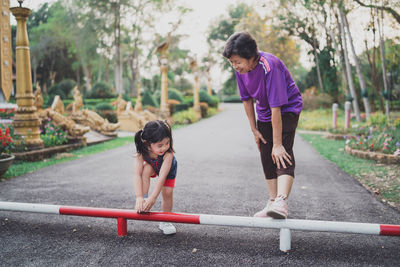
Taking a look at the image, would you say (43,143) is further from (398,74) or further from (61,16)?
(61,16)

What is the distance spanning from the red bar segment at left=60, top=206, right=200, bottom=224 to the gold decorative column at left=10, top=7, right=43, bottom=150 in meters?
5.22

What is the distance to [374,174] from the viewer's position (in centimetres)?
498

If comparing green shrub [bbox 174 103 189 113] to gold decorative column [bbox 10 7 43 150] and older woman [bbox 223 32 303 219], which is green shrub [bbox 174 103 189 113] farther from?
older woman [bbox 223 32 303 219]

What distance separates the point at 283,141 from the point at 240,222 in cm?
73

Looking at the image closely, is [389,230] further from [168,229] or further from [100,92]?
[100,92]

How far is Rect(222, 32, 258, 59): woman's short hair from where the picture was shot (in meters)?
2.23

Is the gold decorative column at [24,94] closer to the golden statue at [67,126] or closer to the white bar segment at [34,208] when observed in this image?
the golden statue at [67,126]

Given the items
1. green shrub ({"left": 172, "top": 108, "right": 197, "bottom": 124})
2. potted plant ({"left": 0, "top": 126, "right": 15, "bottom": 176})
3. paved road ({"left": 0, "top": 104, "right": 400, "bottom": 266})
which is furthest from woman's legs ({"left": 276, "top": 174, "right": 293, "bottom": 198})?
green shrub ({"left": 172, "top": 108, "right": 197, "bottom": 124})

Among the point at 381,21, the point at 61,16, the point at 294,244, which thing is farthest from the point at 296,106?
the point at 61,16

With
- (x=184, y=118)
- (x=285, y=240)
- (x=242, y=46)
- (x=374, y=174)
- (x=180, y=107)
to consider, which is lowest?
(x=374, y=174)

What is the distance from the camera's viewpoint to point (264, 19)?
2208 centimetres

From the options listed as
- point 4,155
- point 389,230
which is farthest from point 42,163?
point 389,230

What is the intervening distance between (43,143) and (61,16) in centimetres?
2996

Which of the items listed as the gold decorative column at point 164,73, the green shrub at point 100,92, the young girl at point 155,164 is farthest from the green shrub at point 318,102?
the young girl at point 155,164
